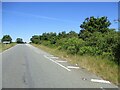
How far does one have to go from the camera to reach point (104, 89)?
1104cm

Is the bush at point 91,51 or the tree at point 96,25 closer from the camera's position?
the bush at point 91,51

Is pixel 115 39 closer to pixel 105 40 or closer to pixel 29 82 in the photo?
pixel 105 40

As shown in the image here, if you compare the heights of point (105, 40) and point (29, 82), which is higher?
point (105, 40)

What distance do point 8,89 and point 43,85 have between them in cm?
153

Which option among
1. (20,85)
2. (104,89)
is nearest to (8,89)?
(20,85)

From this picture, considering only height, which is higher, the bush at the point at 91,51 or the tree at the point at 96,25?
the tree at the point at 96,25

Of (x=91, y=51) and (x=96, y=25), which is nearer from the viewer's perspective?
(x=91, y=51)

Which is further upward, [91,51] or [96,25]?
[96,25]

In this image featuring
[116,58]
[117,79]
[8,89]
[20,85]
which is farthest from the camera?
[116,58]

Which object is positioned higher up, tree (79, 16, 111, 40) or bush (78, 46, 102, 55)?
tree (79, 16, 111, 40)

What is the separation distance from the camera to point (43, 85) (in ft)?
37.3

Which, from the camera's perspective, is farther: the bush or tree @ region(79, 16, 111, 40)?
tree @ region(79, 16, 111, 40)

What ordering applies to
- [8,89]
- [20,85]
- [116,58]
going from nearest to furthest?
1. [8,89]
2. [20,85]
3. [116,58]

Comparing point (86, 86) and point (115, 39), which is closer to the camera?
point (86, 86)
